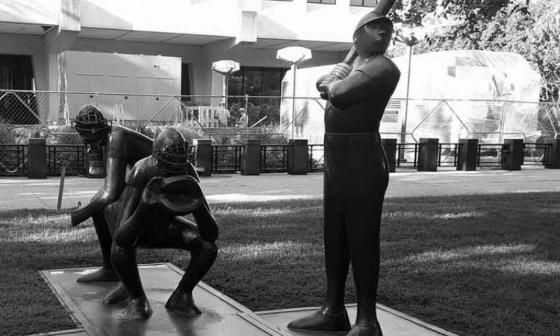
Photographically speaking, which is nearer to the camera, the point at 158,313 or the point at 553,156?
the point at 158,313

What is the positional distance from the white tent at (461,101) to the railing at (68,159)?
8353mm

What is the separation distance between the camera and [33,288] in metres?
5.72

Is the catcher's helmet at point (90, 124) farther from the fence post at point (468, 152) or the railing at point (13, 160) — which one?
the fence post at point (468, 152)

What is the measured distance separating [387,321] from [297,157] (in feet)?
41.7

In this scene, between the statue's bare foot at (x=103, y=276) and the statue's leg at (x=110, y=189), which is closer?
the statue's leg at (x=110, y=189)

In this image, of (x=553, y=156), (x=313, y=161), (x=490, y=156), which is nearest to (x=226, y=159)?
(x=313, y=161)

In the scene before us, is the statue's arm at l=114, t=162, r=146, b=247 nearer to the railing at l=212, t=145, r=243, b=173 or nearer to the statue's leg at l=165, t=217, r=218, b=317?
the statue's leg at l=165, t=217, r=218, b=317

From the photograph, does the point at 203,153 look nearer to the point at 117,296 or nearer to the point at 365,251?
the point at 117,296

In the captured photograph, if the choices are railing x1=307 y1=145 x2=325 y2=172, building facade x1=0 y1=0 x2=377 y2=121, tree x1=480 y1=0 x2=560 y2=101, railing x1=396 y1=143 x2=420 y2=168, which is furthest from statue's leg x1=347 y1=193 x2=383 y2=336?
building facade x1=0 y1=0 x2=377 y2=121

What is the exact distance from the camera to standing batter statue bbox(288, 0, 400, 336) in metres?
3.99

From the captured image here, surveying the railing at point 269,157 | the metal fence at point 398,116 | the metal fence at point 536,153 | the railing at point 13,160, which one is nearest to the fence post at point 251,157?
the railing at point 269,157

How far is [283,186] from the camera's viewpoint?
14781mm

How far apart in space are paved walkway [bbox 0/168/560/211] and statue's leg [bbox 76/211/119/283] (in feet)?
16.8

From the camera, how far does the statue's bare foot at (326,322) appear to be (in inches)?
177
